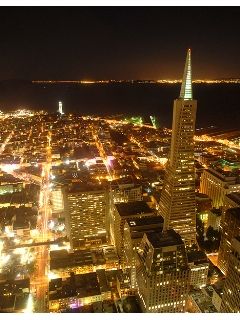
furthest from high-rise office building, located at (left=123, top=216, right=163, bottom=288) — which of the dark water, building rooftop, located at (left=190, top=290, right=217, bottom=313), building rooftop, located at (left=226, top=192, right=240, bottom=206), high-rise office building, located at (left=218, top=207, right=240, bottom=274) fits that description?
the dark water

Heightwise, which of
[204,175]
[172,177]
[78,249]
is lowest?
[78,249]

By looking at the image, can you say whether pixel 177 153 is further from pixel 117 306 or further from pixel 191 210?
pixel 117 306

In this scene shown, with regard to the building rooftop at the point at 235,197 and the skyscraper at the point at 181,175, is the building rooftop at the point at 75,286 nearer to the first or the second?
the skyscraper at the point at 181,175

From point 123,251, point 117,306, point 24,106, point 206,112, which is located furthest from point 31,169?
point 24,106

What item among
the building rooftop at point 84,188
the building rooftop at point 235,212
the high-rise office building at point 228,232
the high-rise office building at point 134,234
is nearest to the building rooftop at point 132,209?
the high-rise office building at point 134,234

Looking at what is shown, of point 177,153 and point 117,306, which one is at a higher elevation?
point 177,153
